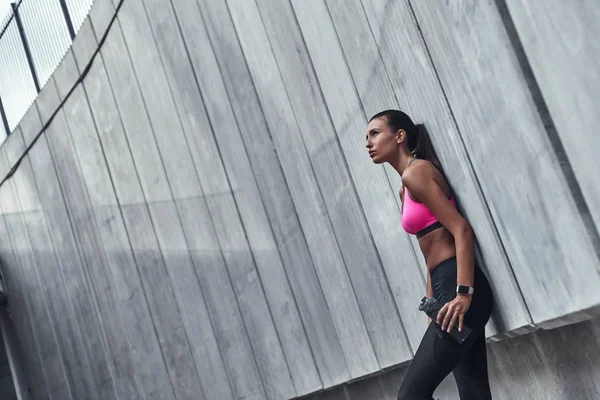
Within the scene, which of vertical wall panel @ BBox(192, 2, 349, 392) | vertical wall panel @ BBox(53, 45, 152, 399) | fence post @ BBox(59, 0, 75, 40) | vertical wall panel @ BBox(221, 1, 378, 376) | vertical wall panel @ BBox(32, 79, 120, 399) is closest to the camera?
vertical wall panel @ BBox(221, 1, 378, 376)

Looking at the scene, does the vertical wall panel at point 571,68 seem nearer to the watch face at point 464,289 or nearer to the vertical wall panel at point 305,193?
the watch face at point 464,289

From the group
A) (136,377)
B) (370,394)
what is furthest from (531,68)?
(136,377)

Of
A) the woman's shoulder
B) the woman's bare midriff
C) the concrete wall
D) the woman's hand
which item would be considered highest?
the woman's shoulder

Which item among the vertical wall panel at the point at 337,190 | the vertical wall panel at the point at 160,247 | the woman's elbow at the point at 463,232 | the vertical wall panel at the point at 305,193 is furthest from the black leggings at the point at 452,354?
the vertical wall panel at the point at 160,247

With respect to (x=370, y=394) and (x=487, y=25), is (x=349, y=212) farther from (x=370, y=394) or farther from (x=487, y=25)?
(x=487, y=25)

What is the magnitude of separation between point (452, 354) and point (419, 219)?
1.78 ft

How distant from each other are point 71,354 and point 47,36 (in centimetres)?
282

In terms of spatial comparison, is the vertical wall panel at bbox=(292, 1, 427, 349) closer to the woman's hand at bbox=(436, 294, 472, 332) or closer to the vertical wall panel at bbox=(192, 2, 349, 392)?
the vertical wall panel at bbox=(192, 2, 349, 392)

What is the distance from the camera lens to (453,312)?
3477 mm

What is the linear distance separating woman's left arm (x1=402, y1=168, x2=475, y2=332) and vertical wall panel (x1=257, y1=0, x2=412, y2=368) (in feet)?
3.55

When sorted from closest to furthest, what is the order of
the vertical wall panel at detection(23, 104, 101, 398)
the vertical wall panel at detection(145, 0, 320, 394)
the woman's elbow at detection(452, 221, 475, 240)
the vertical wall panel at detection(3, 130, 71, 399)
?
1. the woman's elbow at detection(452, 221, 475, 240)
2. the vertical wall panel at detection(145, 0, 320, 394)
3. the vertical wall panel at detection(23, 104, 101, 398)
4. the vertical wall panel at detection(3, 130, 71, 399)

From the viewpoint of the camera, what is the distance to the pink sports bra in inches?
146

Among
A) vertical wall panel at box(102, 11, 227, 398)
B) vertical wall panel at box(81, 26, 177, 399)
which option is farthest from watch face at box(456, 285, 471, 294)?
vertical wall panel at box(81, 26, 177, 399)

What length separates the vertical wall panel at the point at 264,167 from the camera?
17.5 feet
